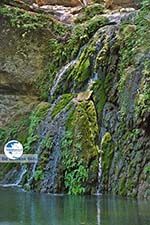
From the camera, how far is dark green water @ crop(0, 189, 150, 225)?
666 cm

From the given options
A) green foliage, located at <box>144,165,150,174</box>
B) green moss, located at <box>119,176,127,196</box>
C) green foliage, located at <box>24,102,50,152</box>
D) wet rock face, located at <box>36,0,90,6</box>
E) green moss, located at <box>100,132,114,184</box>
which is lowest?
green moss, located at <box>119,176,127,196</box>

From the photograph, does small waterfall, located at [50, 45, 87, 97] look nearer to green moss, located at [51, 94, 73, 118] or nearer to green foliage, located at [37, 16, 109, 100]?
green foliage, located at [37, 16, 109, 100]

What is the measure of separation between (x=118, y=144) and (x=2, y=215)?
376 centimetres

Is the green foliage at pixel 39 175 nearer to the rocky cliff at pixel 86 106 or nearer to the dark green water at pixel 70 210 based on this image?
the rocky cliff at pixel 86 106

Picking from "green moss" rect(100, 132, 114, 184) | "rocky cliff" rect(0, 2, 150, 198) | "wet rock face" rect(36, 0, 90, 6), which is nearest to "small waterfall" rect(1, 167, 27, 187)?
"rocky cliff" rect(0, 2, 150, 198)

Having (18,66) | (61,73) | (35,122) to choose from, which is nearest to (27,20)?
(18,66)

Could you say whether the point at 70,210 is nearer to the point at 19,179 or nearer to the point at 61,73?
the point at 19,179

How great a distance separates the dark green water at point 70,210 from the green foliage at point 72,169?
0.62 metres

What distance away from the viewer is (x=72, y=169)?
35.2 ft

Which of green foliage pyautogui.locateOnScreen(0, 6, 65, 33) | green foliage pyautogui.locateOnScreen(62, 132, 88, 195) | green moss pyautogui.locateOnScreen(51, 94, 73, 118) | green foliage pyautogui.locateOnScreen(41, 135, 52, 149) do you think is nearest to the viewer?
green foliage pyautogui.locateOnScreen(62, 132, 88, 195)

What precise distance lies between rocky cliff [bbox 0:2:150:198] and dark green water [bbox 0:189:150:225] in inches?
31.2

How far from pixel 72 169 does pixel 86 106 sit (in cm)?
150

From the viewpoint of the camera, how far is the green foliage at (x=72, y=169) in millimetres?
10492

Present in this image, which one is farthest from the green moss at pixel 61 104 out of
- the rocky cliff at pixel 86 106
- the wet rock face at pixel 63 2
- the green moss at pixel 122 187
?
the wet rock face at pixel 63 2
